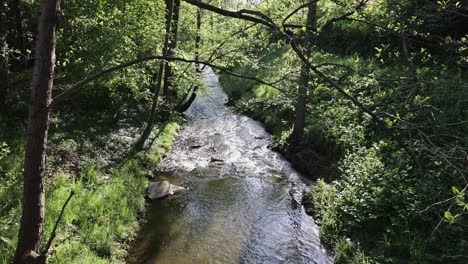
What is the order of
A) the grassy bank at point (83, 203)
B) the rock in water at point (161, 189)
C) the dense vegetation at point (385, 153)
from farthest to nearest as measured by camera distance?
the rock in water at point (161, 189) < the grassy bank at point (83, 203) < the dense vegetation at point (385, 153)

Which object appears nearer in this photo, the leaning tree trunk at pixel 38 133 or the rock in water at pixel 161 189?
the leaning tree trunk at pixel 38 133

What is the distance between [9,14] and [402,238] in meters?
11.8

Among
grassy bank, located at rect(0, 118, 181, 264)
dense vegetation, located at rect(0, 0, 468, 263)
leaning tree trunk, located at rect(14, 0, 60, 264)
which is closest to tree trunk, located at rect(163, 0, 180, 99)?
dense vegetation, located at rect(0, 0, 468, 263)

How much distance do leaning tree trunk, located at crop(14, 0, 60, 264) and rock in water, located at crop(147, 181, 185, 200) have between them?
638 cm

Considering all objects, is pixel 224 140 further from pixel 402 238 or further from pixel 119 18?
pixel 402 238

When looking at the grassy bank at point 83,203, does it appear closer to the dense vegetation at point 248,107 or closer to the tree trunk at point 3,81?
the dense vegetation at point 248,107

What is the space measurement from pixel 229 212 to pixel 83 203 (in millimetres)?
3671

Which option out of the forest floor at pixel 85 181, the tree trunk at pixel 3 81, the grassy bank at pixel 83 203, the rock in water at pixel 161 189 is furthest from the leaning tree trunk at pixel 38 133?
the rock in water at pixel 161 189

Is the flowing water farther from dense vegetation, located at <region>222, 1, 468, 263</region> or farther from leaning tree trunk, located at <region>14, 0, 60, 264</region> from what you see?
leaning tree trunk, located at <region>14, 0, 60, 264</region>

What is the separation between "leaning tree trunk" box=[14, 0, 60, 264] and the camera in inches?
105

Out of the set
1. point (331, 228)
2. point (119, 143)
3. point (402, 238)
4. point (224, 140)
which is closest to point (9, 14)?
point (119, 143)

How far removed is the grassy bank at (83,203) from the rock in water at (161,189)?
0.27 meters

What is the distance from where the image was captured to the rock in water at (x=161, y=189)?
30.4 ft

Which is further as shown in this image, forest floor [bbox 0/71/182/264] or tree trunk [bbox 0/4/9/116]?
tree trunk [bbox 0/4/9/116]
